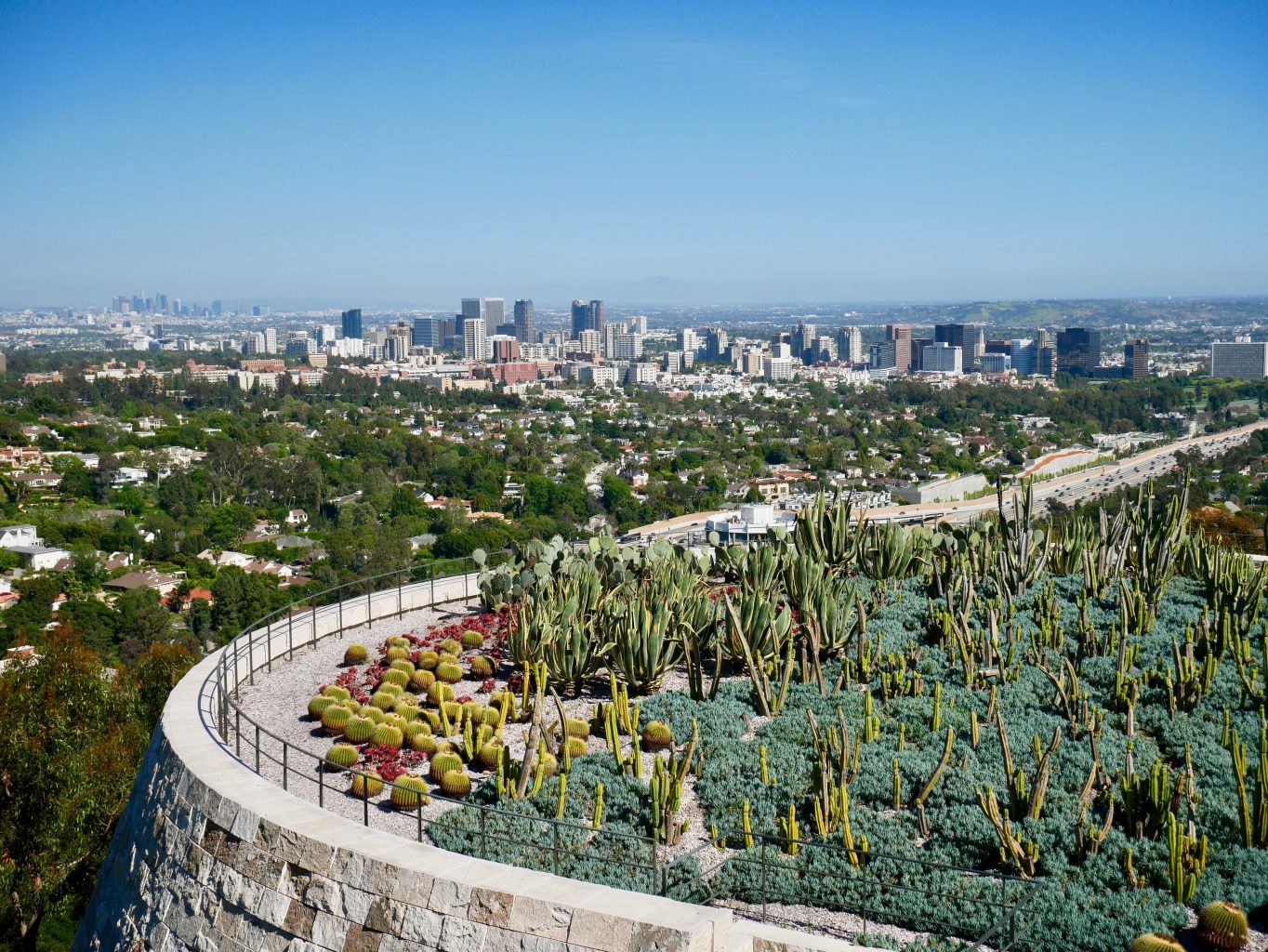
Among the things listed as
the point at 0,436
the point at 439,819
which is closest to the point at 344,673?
the point at 439,819

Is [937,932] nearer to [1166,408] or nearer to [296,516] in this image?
[296,516]

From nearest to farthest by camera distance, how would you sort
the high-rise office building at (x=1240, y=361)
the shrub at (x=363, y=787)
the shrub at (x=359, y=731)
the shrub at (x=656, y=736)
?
the shrub at (x=363, y=787) → the shrub at (x=656, y=736) → the shrub at (x=359, y=731) → the high-rise office building at (x=1240, y=361)

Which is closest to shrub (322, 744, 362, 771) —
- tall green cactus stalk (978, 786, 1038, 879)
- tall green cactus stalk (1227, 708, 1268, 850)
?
tall green cactus stalk (978, 786, 1038, 879)

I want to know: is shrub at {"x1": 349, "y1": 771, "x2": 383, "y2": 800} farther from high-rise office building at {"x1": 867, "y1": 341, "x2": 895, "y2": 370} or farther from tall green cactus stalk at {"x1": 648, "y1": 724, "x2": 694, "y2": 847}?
high-rise office building at {"x1": 867, "y1": 341, "x2": 895, "y2": 370}

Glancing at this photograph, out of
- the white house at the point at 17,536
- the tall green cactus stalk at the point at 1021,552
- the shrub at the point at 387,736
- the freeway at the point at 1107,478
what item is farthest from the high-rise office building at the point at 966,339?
the shrub at the point at 387,736

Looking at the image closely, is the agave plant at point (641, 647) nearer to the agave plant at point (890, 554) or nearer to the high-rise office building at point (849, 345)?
the agave plant at point (890, 554)
